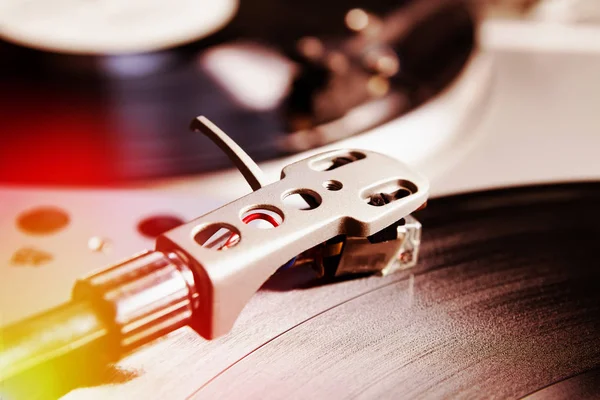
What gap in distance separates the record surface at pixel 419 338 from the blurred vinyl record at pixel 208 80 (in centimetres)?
22

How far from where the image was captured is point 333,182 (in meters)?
0.35

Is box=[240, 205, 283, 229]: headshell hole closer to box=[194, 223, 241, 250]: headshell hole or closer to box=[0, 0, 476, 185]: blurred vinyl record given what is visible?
box=[194, 223, 241, 250]: headshell hole

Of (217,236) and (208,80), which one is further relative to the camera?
(208,80)

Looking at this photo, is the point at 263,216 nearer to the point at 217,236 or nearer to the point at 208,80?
the point at 217,236

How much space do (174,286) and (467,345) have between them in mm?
188

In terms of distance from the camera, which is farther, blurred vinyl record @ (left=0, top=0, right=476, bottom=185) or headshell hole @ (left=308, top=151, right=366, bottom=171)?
blurred vinyl record @ (left=0, top=0, right=476, bottom=185)

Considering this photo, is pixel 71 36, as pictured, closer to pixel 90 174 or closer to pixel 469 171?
pixel 90 174

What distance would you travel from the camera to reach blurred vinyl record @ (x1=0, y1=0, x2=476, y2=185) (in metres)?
0.65

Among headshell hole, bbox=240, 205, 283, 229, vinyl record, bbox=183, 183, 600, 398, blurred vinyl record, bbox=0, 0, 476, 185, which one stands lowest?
vinyl record, bbox=183, 183, 600, 398

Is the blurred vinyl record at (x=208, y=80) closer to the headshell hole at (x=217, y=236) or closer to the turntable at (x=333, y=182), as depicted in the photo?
the turntable at (x=333, y=182)

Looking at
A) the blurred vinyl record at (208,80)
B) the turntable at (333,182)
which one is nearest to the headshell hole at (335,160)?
the turntable at (333,182)

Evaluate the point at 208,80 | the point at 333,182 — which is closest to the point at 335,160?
the point at 333,182

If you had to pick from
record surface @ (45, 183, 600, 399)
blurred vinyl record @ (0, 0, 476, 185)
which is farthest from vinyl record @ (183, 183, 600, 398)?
blurred vinyl record @ (0, 0, 476, 185)

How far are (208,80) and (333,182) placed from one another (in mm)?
507
